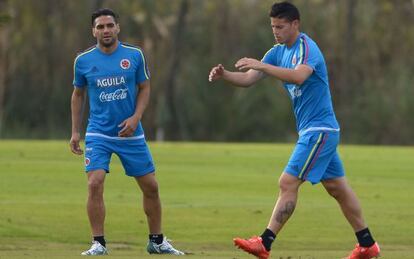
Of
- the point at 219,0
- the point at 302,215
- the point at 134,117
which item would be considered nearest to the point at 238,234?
the point at 302,215

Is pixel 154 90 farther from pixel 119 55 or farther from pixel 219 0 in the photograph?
pixel 119 55

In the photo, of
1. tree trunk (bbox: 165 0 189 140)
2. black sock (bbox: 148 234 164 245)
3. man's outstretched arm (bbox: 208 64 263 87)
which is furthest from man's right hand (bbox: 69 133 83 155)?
tree trunk (bbox: 165 0 189 140)

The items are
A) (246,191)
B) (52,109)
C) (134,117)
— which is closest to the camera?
(134,117)

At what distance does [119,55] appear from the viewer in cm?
1377

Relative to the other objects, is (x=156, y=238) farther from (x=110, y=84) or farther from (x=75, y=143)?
(x=110, y=84)

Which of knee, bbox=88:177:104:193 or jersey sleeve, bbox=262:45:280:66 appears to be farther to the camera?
knee, bbox=88:177:104:193

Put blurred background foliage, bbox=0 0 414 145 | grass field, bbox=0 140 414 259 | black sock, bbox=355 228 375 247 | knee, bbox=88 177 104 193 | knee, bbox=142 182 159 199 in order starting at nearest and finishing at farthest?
black sock, bbox=355 228 375 247 < knee, bbox=88 177 104 193 < knee, bbox=142 182 159 199 < grass field, bbox=0 140 414 259 < blurred background foliage, bbox=0 0 414 145

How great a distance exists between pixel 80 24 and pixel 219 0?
6.73 meters

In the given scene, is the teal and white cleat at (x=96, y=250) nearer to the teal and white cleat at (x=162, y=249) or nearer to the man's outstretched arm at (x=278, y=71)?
the teal and white cleat at (x=162, y=249)

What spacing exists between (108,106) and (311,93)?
7.39ft

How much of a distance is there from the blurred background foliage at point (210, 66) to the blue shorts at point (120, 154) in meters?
40.3

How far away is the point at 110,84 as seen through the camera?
1362 cm

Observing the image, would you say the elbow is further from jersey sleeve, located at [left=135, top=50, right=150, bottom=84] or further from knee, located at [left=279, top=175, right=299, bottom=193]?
jersey sleeve, located at [left=135, top=50, right=150, bottom=84]

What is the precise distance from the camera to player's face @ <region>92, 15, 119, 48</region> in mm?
13625
